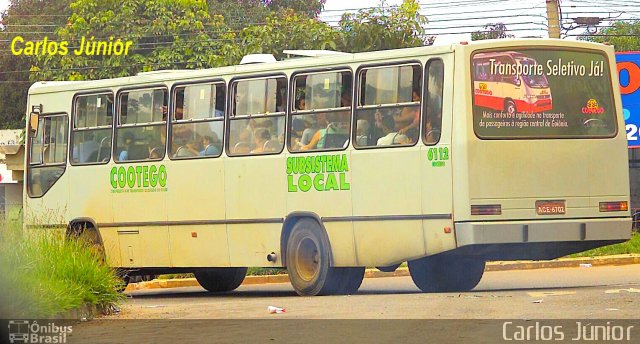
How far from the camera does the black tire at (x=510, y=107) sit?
1630cm

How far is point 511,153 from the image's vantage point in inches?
640

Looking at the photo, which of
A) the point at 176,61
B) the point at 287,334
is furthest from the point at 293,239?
the point at 176,61

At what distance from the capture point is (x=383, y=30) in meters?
32.9

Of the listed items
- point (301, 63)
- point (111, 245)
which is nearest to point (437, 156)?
point (301, 63)

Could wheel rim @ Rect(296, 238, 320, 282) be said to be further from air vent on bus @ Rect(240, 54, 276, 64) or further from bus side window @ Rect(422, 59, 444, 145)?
air vent on bus @ Rect(240, 54, 276, 64)

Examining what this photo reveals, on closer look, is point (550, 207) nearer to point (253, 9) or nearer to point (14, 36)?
point (253, 9)

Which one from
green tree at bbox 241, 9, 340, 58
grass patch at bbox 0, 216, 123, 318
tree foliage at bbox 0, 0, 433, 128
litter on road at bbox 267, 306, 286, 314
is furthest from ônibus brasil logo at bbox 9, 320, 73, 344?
green tree at bbox 241, 9, 340, 58

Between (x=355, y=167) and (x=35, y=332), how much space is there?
587 cm

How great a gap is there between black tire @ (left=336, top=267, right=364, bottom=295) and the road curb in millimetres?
5931

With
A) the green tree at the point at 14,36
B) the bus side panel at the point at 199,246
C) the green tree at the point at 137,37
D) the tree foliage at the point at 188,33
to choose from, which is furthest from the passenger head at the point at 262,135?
the green tree at the point at 14,36

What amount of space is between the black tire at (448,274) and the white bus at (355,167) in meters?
0.02

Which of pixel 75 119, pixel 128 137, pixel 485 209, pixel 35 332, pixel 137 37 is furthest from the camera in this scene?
pixel 137 37

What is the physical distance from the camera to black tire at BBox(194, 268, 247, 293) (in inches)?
852

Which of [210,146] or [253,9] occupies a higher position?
[253,9]
